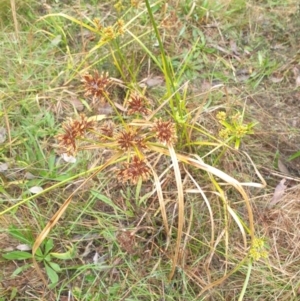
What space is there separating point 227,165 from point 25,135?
815 millimetres

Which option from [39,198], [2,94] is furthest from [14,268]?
[2,94]

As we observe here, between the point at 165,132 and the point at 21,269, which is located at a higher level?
the point at 165,132

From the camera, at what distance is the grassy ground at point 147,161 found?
1.61 m

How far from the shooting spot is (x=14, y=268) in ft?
5.43

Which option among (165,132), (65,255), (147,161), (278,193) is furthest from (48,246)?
(278,193)

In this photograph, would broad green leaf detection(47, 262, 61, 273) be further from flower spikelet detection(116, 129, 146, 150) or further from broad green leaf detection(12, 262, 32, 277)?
flower spikelet detection(116, 129, 146, 150)

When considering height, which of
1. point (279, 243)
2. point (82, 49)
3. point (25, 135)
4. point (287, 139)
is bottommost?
point (279, 243)

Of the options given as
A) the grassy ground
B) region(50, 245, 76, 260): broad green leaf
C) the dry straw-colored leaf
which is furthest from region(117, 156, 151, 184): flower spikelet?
the dry straw-colored leaf

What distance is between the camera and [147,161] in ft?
5.18

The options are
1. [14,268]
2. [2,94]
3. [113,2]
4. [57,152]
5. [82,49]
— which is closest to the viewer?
[14,268]

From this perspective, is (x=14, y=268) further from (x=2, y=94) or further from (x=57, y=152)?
(x=2, y=94)

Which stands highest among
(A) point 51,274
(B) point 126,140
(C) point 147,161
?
(B) point 126,140

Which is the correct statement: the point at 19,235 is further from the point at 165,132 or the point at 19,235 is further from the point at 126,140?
the point at 165,132

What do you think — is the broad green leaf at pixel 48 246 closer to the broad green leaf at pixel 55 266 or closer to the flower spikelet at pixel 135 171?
the broad green leaf at pixel 55 266
